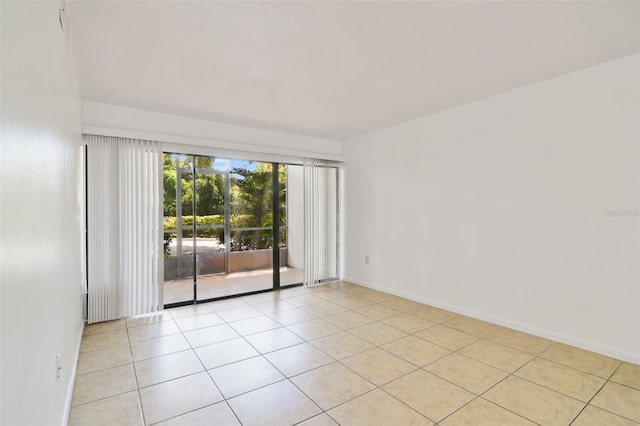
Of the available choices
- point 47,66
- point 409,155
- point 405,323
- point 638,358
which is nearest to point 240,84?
point 47,66

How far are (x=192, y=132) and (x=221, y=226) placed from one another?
1.43 metres

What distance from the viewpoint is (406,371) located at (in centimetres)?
256

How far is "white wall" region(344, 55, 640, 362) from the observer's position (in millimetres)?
2746

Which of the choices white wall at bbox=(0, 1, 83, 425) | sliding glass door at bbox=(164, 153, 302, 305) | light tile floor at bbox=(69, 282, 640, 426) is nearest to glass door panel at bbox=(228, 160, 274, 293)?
sliding glass door at bbox=(164, 153, 302, 305)

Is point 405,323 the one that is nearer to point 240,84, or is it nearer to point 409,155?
point 409,155

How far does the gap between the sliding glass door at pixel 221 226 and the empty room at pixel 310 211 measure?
0.03 metres

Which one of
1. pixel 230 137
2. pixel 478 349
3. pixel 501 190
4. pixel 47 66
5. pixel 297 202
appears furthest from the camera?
pixel 297 202

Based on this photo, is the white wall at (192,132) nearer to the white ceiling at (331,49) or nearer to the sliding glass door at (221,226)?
the white ceiling at (331,49)

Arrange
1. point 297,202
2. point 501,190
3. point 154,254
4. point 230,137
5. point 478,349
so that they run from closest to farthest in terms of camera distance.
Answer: point 478,349, point 501,190, point 154,254, point 230,137, point 297,202

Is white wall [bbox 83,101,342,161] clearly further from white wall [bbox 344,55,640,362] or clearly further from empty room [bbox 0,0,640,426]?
white wall [bbox 344,55,640,362]

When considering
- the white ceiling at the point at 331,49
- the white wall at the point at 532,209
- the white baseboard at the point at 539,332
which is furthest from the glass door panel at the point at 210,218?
the white baseboard at the point at 539,332

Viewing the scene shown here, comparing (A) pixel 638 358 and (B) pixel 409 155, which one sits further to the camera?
(B) pixel 409 155

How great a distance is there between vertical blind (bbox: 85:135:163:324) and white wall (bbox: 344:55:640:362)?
10.8 feet

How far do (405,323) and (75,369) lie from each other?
314 centimetres
